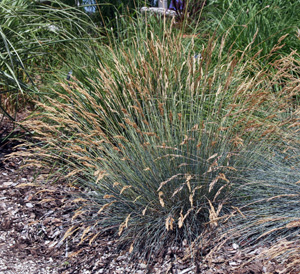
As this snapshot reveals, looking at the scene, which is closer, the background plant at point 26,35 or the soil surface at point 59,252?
the soil surface at point 59,252

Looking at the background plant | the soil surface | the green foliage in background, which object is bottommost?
the soil surface

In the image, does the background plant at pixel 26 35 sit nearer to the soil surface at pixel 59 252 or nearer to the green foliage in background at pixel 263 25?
the soil surface at pixel 59 252

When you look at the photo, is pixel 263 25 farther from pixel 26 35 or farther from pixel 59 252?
pixel 59 252

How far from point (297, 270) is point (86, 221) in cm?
139

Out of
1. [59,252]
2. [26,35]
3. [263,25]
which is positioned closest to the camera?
[59,252]

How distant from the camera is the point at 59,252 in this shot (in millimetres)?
2500

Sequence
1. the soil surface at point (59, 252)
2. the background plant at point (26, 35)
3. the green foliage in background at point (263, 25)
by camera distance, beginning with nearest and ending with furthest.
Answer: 1. the soil surface at point (59, 252)
2. the background plant at point (26, 35)
3. the green foliage in background at point (263, 25)

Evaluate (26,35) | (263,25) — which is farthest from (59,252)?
(263,25)

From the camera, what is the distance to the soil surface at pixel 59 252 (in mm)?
2154

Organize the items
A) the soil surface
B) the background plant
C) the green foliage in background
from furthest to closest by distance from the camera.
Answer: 1. the green foliage in background
2. the background plant
3. the soil surface

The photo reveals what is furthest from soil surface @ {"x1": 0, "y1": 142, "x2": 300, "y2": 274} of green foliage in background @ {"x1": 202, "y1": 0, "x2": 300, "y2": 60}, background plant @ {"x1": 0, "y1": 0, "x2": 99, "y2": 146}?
green foliage in background @ {"x1": 202, "y1": 0, "x2": 300, "y2": 60}

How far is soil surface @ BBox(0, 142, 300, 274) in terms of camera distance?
2.15m

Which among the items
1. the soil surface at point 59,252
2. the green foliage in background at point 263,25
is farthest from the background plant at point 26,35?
the green foliage in background at point 263,25

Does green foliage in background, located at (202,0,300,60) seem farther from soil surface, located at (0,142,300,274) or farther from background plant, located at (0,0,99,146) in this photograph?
soil surface, located at (0,142,300,274)
